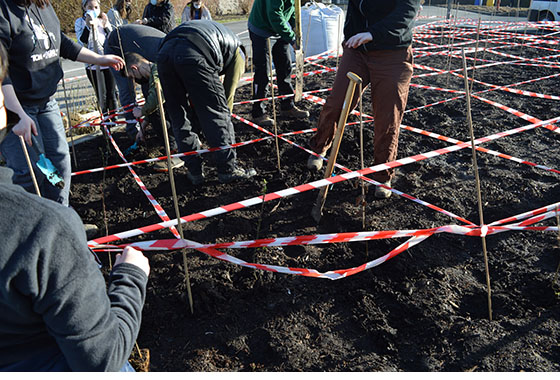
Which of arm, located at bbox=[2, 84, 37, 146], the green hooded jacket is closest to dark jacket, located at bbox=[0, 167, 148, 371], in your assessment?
arm, located at bbox=[2, 84, 37, 146]

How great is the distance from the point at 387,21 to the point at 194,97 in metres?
1.60

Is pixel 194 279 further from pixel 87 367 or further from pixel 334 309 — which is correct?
pixel 87 367

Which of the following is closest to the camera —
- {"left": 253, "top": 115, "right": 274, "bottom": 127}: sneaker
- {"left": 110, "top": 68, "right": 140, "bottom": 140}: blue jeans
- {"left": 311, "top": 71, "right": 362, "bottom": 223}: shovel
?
{"left": 311, "top": 71, "right": 362, "bottom": 223}: shovel

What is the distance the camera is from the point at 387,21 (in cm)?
322

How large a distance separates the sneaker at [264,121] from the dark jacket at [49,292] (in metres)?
4.29

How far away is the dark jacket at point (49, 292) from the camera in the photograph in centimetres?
96

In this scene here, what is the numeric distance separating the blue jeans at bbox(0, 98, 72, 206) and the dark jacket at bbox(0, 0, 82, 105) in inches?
3.8

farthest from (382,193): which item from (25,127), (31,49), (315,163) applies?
(31,49)

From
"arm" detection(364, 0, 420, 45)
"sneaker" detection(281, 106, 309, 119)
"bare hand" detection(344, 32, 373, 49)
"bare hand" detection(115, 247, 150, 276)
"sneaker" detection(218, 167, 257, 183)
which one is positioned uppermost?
"arm" detection(364, 0, 420, 45)

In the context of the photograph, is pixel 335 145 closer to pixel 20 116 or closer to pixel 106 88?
pixel 20 116

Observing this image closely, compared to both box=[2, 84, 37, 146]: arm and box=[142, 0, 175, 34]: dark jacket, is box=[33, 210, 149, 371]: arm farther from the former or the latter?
box=[142, 0, 175, 34]: dark jacket

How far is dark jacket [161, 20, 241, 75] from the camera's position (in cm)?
337

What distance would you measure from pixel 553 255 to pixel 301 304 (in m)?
1.75

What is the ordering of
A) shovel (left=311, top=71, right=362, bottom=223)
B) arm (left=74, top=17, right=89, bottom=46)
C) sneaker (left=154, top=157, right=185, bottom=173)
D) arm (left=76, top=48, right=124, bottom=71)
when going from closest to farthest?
shovel (left=311, top=71, right=362, bottom=223) → arm (left=76, top=48, right=124, bottom=71) → sneaker (left=154, top=157, right=185, bottom=173) → arm (left=74, top=17, right=89, bottom=46)
